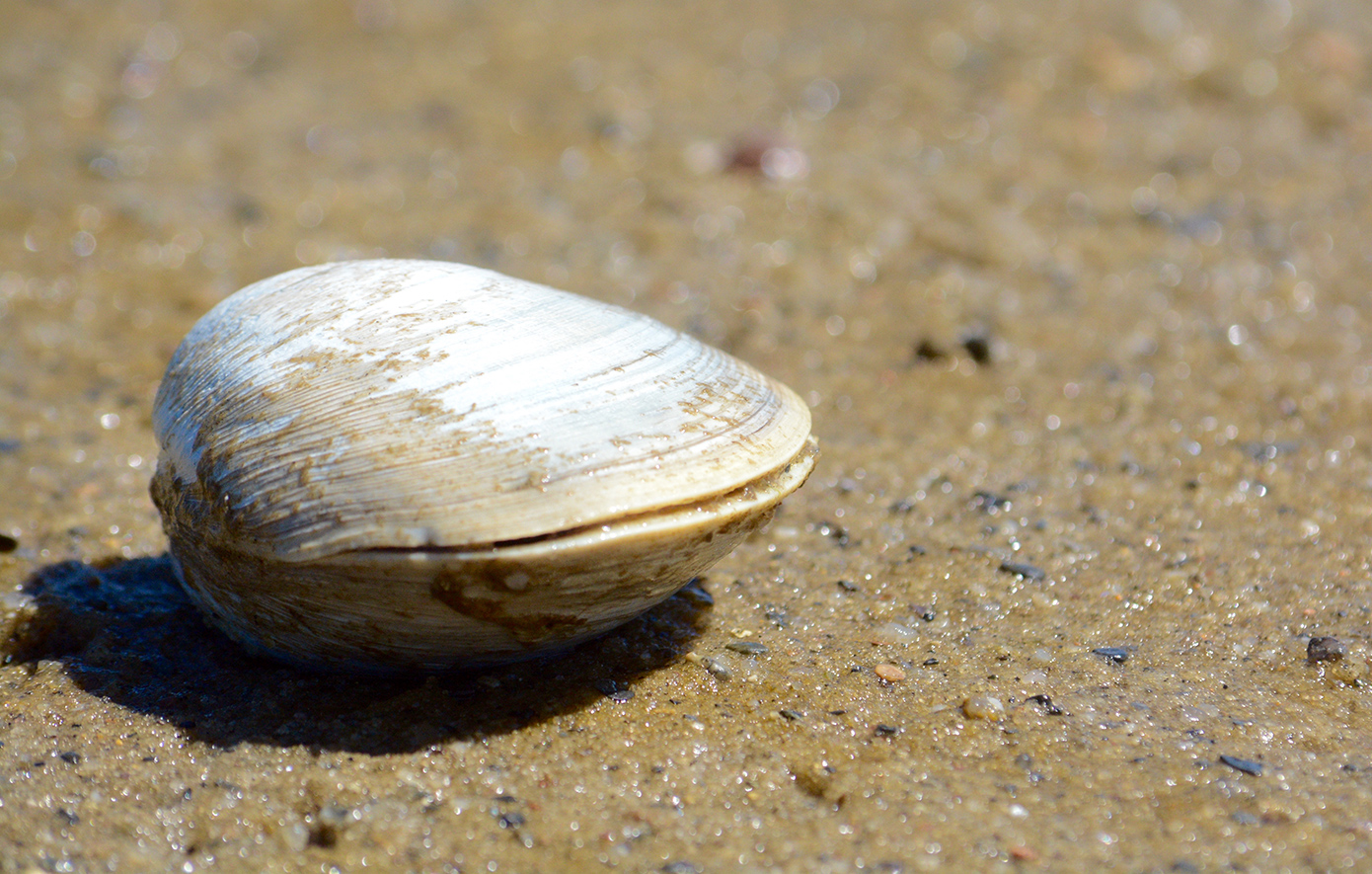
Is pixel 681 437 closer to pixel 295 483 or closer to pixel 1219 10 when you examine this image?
pixel 295 483

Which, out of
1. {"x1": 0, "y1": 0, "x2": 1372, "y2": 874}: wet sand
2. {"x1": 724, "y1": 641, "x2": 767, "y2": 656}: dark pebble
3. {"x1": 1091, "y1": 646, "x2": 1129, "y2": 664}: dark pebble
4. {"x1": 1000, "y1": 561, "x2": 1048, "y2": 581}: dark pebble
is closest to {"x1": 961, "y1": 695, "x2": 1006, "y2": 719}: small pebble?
{"x1": 0, "y1": 0, "x2": 1372, "y2": 874}: wet sand

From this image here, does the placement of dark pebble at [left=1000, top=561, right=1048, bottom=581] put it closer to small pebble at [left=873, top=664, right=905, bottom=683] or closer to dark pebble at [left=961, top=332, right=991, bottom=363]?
small pebble at [left=873, top=664, right=905, bottom=683]

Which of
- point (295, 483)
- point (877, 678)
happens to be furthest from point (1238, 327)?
point (295, 483)

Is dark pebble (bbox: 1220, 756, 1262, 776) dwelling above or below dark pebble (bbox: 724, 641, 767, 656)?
above

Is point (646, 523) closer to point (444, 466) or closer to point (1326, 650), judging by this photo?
point (444, 466)

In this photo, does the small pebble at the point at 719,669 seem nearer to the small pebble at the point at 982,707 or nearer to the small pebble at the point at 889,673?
the small pebble at the point at 889,673

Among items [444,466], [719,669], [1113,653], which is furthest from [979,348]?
[444,466]
